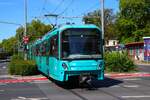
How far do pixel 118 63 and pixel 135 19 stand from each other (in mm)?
63750

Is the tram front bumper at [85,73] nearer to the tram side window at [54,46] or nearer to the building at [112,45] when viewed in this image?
the tram side window at [54,46]

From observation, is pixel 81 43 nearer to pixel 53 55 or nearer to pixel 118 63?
pixel 53 55

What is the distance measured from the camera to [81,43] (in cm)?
2100

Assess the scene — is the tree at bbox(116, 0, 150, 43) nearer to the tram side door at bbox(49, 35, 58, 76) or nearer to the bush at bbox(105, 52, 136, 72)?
the bush at bbox(105, 52, 136, 72)

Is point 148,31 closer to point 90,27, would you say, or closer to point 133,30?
point 133,30

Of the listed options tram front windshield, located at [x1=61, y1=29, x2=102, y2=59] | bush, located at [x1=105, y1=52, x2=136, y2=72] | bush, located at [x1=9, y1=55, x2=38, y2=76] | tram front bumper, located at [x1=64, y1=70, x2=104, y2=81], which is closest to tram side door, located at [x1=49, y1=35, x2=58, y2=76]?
tram front windshield, located at [x1=61, y1=29, x2=102, y2=59]

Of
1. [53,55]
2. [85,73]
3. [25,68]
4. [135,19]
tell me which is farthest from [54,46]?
[135,19]

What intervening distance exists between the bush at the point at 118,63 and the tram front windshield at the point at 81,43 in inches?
503

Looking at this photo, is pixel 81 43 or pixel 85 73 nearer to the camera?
pixel 85 73

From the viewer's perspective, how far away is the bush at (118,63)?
3394cm

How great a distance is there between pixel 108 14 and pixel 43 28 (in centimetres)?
1900

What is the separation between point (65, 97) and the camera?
58.0ft

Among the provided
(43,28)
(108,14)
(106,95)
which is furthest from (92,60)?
(108,14)

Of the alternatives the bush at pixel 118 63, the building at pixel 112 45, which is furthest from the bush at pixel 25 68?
the building at pixel 112 45
